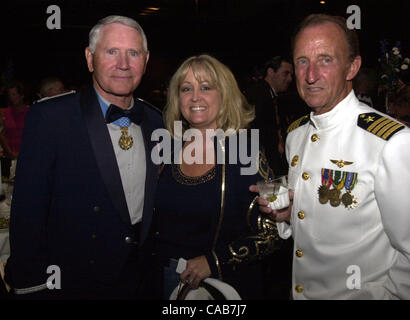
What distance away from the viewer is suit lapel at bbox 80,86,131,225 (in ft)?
5.94

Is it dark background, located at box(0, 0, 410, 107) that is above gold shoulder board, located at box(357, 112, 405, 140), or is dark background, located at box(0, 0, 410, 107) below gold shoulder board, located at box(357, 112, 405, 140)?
above

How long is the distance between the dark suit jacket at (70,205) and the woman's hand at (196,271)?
361mm

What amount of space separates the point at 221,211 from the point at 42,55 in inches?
636

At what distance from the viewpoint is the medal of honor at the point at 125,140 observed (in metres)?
1.98

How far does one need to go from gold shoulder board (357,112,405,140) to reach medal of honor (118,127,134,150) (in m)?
1.32

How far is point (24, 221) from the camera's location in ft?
5.59

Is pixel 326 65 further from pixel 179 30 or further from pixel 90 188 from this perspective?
pixel 179 30

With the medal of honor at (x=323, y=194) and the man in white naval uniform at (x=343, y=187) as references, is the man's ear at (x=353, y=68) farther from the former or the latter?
the medal of honor at (x=323, y=194)

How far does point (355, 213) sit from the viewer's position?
5.22ft

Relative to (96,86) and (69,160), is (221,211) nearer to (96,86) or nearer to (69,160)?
(69,160)

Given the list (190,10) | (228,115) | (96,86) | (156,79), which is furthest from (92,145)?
(156,79)

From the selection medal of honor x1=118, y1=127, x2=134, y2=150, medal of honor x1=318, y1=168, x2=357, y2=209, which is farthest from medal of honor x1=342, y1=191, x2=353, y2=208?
medal of honor x1=118, y1=127, x2=134, y2=150
